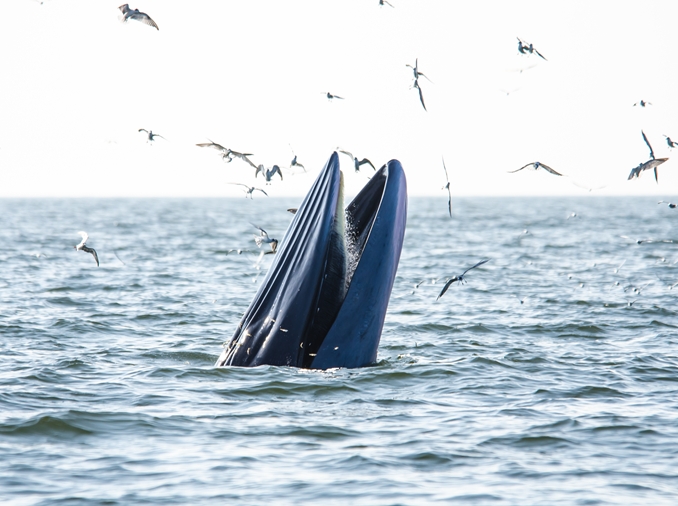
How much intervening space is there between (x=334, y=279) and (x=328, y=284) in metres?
0.10

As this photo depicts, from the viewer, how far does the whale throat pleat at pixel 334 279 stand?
10.2 metres

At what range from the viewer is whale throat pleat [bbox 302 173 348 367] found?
1023 centimetres

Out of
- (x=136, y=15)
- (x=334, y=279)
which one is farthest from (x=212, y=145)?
(x=334, y=279)

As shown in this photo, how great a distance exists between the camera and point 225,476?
770 cm

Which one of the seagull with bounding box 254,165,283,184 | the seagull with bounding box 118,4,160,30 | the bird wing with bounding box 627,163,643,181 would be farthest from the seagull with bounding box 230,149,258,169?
the bird wing with bounding box 627,163,643,181

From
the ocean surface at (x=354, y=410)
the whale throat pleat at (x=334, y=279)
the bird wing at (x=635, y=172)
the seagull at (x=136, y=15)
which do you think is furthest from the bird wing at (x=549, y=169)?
the seagull at (x=136, y=15)

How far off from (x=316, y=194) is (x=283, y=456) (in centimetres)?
349

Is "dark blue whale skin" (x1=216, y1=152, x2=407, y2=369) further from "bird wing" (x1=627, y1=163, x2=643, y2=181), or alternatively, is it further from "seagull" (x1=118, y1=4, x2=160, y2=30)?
"seagull" (x1=118, y1=4, x2=160, y2=30)

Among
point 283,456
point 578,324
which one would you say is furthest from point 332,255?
point 578,324

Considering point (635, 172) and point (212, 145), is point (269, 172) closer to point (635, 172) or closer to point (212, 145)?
point (212, 145)

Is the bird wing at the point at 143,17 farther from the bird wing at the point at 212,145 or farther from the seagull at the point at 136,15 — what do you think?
the bird wing at the point at 212,145

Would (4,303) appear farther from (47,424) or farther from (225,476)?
(225,476)

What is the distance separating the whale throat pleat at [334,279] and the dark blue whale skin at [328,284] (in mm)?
12

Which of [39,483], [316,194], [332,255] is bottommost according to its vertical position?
[39,483]
